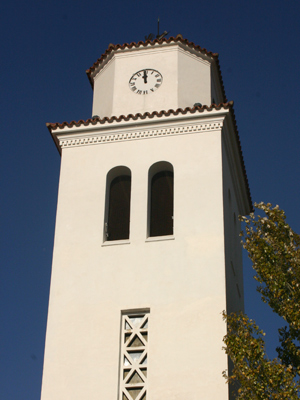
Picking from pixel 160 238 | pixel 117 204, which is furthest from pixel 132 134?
pixel 160 238

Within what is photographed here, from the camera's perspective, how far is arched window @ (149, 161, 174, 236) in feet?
63.0

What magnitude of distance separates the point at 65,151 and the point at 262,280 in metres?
7.11

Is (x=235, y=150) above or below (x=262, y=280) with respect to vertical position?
above

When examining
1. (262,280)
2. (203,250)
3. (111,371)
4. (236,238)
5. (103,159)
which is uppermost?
(103,159)

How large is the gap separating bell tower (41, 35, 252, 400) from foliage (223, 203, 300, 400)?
1.25 meters

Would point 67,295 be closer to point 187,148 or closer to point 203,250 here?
point 203,250

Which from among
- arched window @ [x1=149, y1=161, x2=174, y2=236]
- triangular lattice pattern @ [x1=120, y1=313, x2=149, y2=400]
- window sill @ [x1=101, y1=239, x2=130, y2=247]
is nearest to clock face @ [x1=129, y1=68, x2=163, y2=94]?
arched window @ [x1=149, y1=161, x2=174, y2=236]

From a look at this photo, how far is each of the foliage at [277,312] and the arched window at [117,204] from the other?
12.2ft

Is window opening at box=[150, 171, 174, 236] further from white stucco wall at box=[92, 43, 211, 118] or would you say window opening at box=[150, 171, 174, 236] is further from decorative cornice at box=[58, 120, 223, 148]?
white stucco wall at box=[92, 43, 211, 118]

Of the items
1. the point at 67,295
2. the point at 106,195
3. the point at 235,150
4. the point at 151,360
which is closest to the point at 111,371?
the point at 151,360

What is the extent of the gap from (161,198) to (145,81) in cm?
389

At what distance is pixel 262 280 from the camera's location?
1599 cm

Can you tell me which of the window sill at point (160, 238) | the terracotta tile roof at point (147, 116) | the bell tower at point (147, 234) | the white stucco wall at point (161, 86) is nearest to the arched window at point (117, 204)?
the bell tower at point (147, 234)

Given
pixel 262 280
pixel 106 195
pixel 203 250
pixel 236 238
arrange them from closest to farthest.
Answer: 1. pixel 262 280
2. pixel 203 250
3. pixel 106 195
4. pixel 236 238
